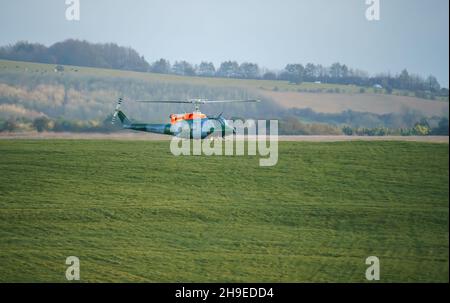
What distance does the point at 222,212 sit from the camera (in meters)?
49.0

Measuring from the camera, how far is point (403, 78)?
6769cm

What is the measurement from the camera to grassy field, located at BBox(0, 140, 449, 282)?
143 feet

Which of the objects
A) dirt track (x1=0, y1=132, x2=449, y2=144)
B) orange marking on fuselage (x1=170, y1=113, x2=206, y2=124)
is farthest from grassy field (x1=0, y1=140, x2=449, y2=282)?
orange marking on fuselage (x1=170, y1=113, x2=206, y2=124)

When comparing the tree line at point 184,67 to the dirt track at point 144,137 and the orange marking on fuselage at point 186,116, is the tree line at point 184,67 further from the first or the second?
the orange marking on fuselage at point 186,116

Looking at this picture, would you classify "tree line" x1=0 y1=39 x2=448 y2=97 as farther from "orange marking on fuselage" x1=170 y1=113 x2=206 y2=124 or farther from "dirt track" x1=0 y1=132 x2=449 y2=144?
"orange marking on fuselage" x1=170 y1=113 x2=206 y2=124

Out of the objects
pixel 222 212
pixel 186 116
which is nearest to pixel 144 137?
pixel 222 212

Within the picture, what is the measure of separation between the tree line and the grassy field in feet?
32.5

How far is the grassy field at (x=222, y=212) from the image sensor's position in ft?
143

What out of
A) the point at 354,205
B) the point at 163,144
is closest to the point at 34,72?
the point at 163,144

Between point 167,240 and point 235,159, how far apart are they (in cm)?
1035

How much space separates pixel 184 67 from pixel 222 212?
2156cm

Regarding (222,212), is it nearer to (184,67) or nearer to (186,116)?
(186,116)

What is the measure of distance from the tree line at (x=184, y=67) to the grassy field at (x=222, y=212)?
9.89m

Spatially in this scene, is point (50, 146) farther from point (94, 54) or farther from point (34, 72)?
point (94, 54)
